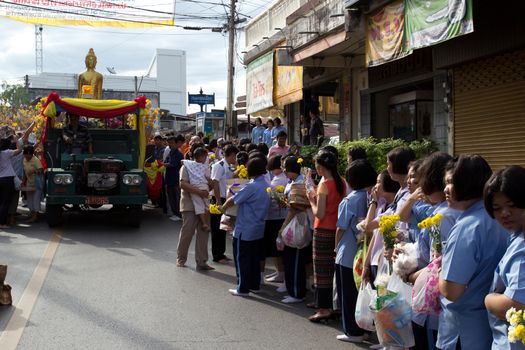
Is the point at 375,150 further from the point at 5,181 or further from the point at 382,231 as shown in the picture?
the point at 5,181

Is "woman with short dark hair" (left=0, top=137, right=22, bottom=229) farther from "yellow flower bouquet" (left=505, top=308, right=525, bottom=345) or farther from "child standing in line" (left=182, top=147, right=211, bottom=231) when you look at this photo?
"yellow flower bouquet" (left=505, top=308, right=525, bottom=345)

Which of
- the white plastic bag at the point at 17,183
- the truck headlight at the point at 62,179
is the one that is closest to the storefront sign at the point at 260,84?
the truck headlight at the point at 62,179

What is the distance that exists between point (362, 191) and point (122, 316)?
2758 millimetres

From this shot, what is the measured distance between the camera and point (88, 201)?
480 inches

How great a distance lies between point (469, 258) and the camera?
315 cm

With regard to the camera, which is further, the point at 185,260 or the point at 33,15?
the point at 33,15

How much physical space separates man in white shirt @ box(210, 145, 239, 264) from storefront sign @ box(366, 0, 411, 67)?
2.88 metres

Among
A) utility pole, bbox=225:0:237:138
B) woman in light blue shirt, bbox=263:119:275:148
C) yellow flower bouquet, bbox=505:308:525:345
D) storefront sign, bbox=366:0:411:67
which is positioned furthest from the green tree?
yellow flower bouquet, bbox=505:308:525:345

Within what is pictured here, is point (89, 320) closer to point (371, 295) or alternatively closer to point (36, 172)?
point (371, 295)

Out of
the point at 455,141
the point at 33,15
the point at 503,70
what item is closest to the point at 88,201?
the point at 455,141

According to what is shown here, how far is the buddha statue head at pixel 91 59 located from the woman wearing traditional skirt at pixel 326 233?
38.5 ft

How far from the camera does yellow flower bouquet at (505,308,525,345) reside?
250 cm

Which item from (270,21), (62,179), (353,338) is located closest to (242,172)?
(353,338)

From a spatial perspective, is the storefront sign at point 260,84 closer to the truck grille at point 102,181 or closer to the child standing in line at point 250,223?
the truck grille at point 102,181
